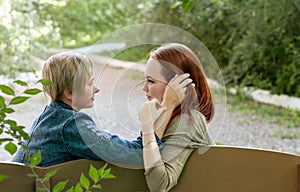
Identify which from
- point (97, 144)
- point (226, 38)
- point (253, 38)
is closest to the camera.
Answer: point (97, 144)

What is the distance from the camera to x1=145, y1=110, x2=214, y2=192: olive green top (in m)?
1.28

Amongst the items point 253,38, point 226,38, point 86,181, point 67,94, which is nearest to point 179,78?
Result: point 67,94

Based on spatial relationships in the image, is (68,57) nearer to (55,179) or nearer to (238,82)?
(55,179)

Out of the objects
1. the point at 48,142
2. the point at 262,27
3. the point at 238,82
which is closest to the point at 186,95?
the point at 48,142

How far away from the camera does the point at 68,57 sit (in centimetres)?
133

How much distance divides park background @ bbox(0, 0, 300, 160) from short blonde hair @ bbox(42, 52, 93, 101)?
256cm

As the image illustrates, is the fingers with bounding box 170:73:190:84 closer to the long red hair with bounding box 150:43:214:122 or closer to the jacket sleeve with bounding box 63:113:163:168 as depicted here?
the long red hair with bounding box 150:43:214:122

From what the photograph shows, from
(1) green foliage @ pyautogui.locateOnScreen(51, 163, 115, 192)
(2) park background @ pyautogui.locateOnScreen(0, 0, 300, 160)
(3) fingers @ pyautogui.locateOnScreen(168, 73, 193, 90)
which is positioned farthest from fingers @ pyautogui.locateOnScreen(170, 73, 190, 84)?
(2) park background @ pyautogui.locateOnScreen(0, 0, 300, 160)

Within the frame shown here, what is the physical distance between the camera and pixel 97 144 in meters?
1.27

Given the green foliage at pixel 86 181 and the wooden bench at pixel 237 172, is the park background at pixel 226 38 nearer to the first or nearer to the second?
the wooden bench at pixel 237 172

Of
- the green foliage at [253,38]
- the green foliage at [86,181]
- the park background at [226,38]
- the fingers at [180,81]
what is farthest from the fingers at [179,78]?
the green foliage at [253,38]

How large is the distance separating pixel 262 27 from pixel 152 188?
3.56 meters

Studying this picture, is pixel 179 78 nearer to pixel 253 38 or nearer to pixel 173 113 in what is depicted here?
pixel 173 113

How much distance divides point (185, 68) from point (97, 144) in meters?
0.26
